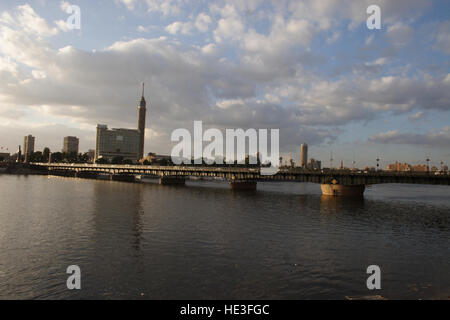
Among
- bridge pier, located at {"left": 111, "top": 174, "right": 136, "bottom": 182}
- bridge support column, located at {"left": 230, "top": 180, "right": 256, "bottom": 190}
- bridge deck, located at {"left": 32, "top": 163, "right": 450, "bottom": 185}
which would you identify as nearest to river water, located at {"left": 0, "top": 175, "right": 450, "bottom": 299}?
bridge deck, located at {"left": 32, "top": 163, "right": 450, "bottom": 185}

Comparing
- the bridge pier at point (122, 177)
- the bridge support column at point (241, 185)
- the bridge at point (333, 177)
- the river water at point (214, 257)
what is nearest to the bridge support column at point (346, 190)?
the bridge at point (333, 177)

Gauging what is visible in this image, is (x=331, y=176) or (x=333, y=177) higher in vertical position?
(x=331, y=176)

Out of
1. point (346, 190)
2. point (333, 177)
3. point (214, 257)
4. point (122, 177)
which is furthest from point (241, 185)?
point (214, 257)

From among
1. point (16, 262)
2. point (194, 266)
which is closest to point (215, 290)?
point (194, 266)

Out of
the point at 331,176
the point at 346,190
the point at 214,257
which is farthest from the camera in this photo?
the point at 331,176

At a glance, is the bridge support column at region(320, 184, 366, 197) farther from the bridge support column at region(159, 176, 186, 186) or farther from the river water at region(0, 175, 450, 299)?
the bridge support column at region(159, 176, 186, 186)

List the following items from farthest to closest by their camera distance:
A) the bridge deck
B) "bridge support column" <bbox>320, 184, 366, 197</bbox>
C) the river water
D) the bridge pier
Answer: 1. the bridge pier
2. "bridge support column" <bbox>320, 184, 366, 197</bbox>
3. the bridge deck
4. the river water

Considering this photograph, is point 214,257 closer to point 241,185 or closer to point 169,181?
point 241,185

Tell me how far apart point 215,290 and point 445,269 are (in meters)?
20.7

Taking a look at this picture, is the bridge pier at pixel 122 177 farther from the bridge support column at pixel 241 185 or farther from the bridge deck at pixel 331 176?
the bridge support column at pixel 241 185

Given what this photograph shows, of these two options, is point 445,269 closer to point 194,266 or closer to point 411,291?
point 411,291

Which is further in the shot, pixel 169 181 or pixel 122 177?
pixel 122 177

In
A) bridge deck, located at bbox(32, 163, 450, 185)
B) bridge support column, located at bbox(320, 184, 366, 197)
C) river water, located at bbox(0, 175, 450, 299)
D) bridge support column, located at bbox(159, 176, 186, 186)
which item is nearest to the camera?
river water, located at bbox(0, 175, 450, 299)
